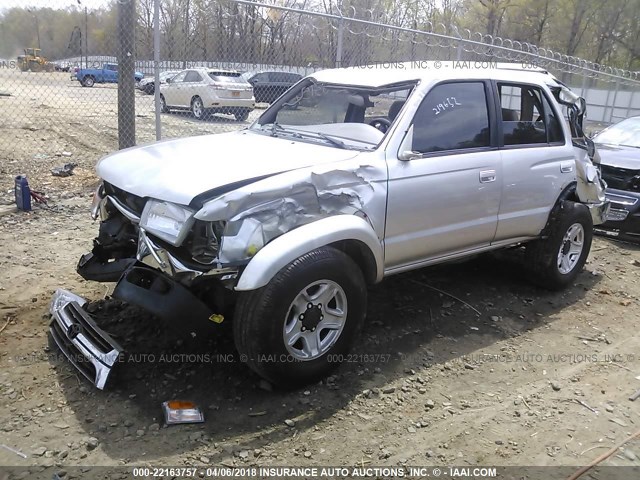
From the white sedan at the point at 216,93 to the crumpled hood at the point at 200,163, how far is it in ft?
27.7

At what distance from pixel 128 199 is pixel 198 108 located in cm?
1026

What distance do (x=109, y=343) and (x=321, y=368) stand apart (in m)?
1.24

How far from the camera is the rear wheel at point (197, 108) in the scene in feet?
41.4

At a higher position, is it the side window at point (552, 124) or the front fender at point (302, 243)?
the side window at point (552, 124)

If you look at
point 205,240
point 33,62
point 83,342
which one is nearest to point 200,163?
point 205,240

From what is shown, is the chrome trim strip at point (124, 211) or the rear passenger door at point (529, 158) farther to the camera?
the rear passenger door at point (529, 158)

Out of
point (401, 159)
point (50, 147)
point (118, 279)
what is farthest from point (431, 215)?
point (50, 147)

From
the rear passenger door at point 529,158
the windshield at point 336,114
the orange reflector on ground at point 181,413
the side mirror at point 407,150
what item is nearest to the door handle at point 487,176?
the rear passenger door at point 529,158

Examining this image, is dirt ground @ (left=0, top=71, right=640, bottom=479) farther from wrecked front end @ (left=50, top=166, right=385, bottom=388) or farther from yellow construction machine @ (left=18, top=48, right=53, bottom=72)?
yellow construction machine @ (left=18, top=48, right=53, bottom=72)

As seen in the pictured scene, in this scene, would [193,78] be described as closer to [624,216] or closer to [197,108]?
[197,108]

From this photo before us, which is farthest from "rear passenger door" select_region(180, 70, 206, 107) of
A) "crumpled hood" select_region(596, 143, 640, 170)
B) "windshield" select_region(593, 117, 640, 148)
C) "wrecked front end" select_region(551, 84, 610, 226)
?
"wrecked front end" select_region(551, 84, 610, 226)

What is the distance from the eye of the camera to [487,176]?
13.8 ft

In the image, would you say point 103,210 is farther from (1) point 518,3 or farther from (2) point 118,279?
(1) point 518,3

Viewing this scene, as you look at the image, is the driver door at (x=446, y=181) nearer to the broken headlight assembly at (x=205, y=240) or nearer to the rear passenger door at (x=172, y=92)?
the broken headlight assembly at (x=205, y=240)
